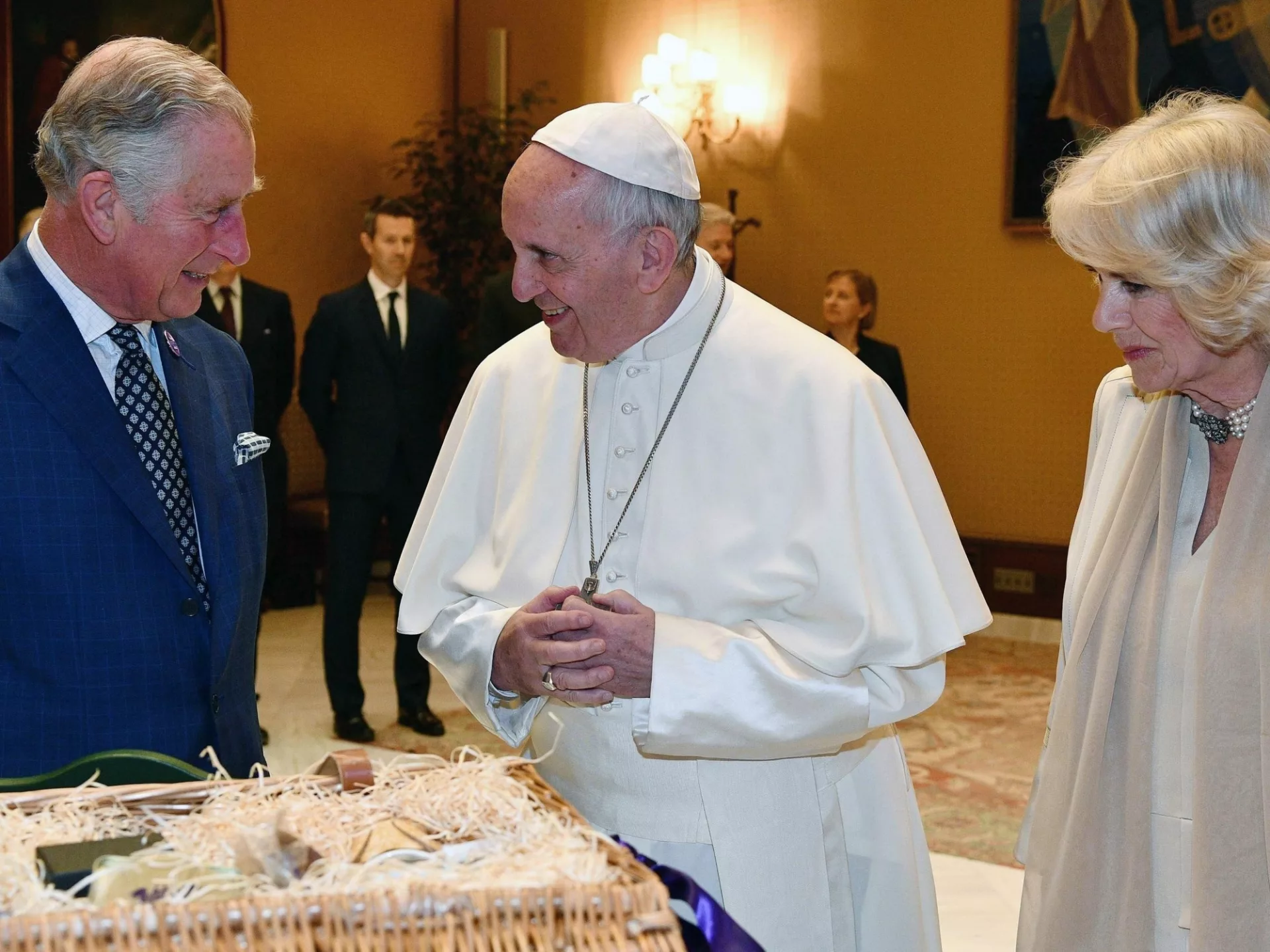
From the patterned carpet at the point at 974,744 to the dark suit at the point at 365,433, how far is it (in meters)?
0.40

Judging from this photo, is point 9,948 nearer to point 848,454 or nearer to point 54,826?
point 54,826

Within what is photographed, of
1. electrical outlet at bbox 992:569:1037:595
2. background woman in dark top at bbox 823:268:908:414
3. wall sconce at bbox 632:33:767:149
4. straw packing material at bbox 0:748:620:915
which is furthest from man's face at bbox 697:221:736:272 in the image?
straw packing material at bbox 0:748:620:915

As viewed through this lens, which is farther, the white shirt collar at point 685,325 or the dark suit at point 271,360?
the dark suit at point 271,360

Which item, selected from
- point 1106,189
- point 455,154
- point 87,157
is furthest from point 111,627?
point 455,154

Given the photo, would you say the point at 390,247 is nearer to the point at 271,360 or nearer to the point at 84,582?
the point at 271,360

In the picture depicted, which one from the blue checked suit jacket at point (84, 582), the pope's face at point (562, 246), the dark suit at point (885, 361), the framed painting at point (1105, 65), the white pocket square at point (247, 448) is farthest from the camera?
the framed painting at point (1105, 65)

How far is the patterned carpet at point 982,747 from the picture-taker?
504 cm

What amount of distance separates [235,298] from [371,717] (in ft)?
7.17

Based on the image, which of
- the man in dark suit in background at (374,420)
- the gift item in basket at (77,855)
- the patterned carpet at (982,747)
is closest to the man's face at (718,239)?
the man in dark suit in background at (374,420)

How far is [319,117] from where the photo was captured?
31.9 ft

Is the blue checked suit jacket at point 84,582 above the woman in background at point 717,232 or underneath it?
underneath

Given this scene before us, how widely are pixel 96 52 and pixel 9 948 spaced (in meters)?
1.44

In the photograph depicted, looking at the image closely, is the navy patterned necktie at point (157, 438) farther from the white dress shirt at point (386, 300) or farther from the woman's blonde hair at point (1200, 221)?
the white dress shirt at point (386, 300)

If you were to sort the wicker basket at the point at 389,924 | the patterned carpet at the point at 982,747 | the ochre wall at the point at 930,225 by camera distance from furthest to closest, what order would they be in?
the ochre wall at the point at 930,225
the patterned carpet at the point at 982,747
the wicker basket at the point at 389,924
